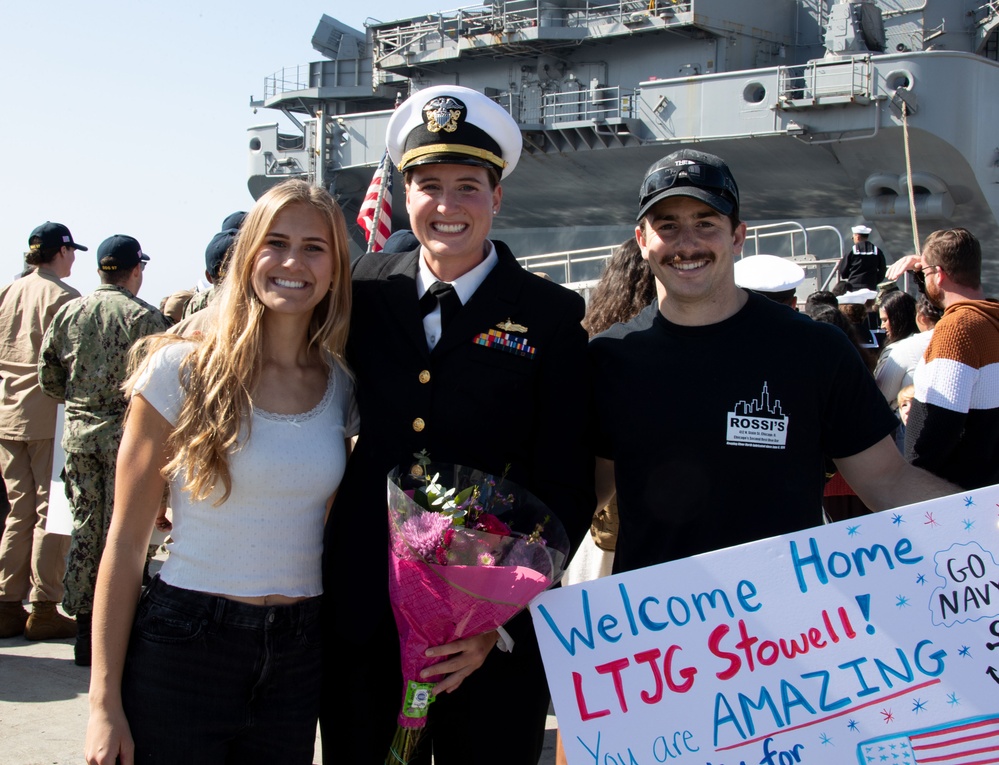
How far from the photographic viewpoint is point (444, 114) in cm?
257

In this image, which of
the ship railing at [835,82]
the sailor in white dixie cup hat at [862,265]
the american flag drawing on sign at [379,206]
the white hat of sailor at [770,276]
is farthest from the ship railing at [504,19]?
the white hat of sailor at [770,276]

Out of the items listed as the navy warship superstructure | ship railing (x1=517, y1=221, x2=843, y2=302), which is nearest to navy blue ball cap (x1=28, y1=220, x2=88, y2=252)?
ship railing (x1=517, y1=221, x2=843, y2=302)

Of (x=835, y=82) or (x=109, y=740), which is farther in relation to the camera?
(x=835, y=82)

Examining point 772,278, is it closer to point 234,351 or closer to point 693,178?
point 693,178

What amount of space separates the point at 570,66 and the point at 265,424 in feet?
59.6

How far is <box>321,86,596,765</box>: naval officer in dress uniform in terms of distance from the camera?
2.44m

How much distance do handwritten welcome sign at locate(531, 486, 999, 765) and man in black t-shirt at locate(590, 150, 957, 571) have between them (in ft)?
0.47

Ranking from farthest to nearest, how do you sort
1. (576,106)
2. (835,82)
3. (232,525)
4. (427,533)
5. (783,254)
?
(576,106)
(783,254)
(835,82)
(232,525)
(427,533)

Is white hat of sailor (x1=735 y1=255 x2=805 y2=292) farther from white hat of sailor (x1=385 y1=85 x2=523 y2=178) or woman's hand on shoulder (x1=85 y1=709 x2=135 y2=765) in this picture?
woman's hand on shoulder (x1=85 y1=709 x2=135 y2=765)

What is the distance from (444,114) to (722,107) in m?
14.7

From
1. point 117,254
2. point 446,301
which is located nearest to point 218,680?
point 446,301

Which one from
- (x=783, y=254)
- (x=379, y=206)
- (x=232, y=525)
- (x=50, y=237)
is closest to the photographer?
(x=232, y=525)

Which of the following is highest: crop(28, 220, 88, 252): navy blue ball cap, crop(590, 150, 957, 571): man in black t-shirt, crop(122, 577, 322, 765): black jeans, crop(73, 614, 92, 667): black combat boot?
crop(28, 220, 88, 252): navy blue ball cap

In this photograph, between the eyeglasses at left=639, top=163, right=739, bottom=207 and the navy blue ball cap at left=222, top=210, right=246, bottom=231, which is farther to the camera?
the navy blue ball cap at left=222, top=210, right=246, bottom=231
